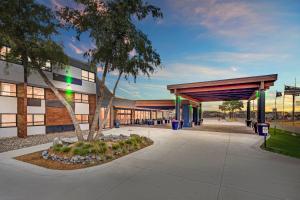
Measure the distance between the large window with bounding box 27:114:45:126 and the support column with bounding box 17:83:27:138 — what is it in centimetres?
85

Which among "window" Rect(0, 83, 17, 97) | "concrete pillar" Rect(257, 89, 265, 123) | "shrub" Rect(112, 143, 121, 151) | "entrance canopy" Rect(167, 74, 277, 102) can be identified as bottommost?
"shrub" Rect(112, 143, 121, 151)

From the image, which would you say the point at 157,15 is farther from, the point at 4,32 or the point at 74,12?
the point at 4,32

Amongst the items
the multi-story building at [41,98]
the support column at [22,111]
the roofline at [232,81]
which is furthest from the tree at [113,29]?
the roofline at [232,81]

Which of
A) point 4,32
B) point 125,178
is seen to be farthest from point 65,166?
point 4,32

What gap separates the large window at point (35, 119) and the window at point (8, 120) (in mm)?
1096

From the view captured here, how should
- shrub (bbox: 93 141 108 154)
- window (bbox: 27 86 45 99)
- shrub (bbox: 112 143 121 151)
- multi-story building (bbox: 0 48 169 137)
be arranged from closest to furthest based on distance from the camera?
1. shrub (bbox: 93 141 108 154)
2. shrub (bbox: 112 143 121 151)
3. multi-story building (bbox: 0 48 169 137)
4. window (bbox: 27 86 45 99)

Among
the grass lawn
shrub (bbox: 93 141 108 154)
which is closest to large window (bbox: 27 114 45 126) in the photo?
shrub (bbox: 93 141 108 154)

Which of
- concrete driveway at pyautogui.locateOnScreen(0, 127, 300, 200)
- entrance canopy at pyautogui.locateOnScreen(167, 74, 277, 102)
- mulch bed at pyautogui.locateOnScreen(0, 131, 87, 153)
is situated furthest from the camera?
entrance canopy at pyautogui.locateOnScreen(167, 74, 277, 102)

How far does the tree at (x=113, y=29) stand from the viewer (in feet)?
33.6

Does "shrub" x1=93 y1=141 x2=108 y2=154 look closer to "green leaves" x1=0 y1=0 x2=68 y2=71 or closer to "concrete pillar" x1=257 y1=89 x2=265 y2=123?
"green leaves" x1=0 y1=0 x2=68 y2=71

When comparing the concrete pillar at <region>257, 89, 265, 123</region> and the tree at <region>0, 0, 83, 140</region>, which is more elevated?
the tree at <region>0, 0, 83, 140</region>

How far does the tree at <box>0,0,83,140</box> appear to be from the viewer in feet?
30.1

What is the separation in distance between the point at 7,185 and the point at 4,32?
8.03m

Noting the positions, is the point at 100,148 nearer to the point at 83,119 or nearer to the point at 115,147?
the point at 115,147
